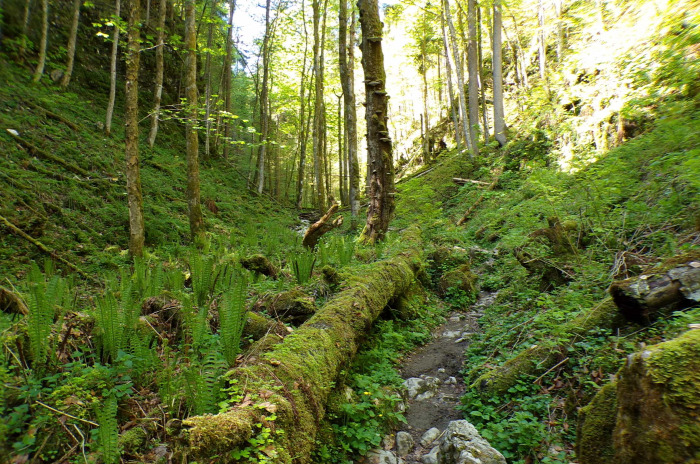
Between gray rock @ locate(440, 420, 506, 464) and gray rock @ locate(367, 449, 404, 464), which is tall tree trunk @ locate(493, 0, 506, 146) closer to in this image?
gray rock @ locate(440, 420, 506, 464)

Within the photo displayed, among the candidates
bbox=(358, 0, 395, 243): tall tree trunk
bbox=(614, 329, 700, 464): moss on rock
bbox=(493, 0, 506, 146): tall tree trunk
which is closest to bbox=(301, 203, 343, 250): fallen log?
bbox=(358, 0, 395, 243): tall tree trunk

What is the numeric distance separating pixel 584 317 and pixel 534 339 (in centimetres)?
55

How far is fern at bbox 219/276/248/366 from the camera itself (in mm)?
2488

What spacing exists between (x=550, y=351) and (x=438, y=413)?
42.6 inches

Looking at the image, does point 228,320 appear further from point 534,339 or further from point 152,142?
point 152,142

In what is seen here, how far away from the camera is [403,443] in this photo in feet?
8.79

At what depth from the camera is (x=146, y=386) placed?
89.0 inches

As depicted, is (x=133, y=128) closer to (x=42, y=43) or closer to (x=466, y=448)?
(x=466, y=448)

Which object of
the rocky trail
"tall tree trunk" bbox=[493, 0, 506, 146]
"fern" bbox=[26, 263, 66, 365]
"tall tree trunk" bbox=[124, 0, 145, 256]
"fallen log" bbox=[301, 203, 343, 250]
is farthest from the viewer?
"tall tree trunk" bbox=[493, 0, 506, 146]

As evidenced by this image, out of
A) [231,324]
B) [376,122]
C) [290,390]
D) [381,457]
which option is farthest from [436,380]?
[376,122]

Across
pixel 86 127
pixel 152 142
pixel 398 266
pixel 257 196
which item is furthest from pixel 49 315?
pixel 257 196

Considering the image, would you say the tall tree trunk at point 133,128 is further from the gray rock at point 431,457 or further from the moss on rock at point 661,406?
the moss on rock at point 661,406

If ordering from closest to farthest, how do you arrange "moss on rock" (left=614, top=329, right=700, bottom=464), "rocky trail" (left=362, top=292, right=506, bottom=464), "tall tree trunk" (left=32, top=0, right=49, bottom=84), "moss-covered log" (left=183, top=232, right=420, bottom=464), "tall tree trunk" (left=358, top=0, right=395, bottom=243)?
"moss on rock" (left=614, top=329, right=700, bottom=464)
"moss-covered log" (left=183, top=232, right=420, bottom=464)
"rocky trail" (left=362, top=292, right=506, bottom=464)
"tall tree trunk" (left=358, top=0, right=395, bottom=243)
"tall tree trunk" (left=32, top=0, right=49, bottom=84)

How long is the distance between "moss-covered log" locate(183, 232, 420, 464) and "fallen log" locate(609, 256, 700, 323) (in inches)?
85.6
